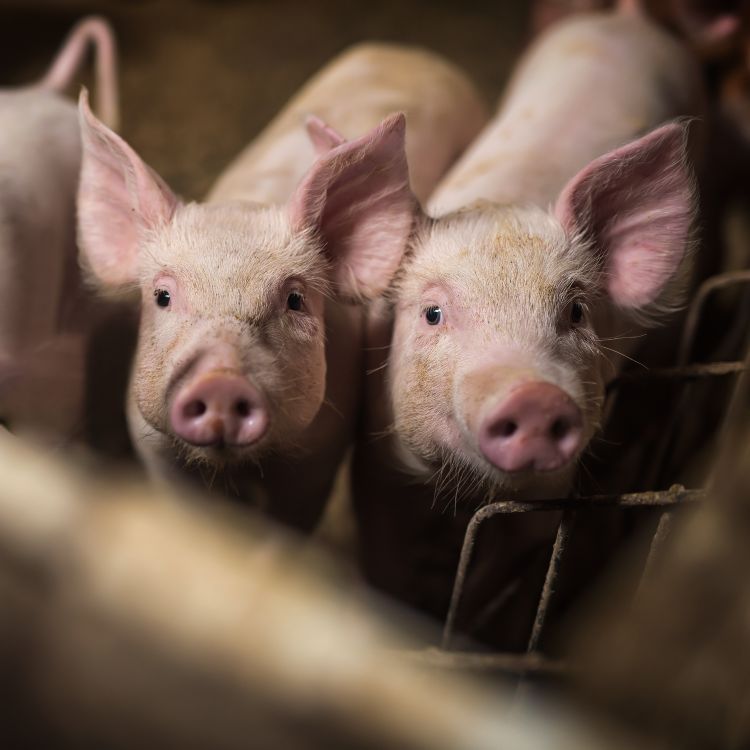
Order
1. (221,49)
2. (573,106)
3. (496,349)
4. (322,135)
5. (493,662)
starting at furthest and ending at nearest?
(221,49) → (573,106) → (322,135) → (493,662) → (496,349)

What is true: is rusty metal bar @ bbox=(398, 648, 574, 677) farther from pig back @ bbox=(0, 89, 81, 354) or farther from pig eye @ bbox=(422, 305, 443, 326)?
pig back @ bbox=(0, 89, 81, 354)

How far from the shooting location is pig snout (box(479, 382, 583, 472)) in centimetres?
112

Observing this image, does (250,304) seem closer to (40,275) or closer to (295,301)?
(295,301)

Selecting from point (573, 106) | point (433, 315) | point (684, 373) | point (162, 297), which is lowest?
point (162, 297)

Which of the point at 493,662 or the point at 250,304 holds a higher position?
the point at 250,304

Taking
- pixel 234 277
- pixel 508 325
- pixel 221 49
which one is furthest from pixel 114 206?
pixel 221 49

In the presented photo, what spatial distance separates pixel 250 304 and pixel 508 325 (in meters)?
0.41

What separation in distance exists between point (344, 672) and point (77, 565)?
0.66ft

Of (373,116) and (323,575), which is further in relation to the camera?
(373,116)

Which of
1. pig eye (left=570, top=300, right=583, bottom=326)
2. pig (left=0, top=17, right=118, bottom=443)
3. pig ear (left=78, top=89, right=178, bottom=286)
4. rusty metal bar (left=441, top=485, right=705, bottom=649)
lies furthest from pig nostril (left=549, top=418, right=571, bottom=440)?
pig (left=0, top=17, right=118, bottom=443)

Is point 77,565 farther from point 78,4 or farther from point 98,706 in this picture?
point 78,4

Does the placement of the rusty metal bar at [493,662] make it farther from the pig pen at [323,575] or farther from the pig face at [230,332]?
the pig face at [230,332]

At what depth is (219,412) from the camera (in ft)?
3.80

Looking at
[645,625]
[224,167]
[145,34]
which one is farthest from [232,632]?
[145,34]
